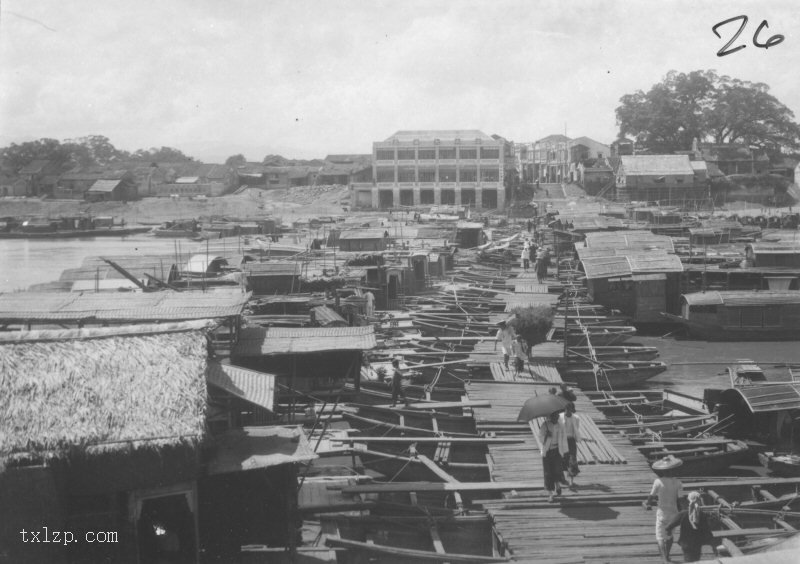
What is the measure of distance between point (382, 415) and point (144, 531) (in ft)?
21.2

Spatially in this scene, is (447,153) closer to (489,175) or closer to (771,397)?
(489,175)

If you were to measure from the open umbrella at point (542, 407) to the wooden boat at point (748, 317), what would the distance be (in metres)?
18.6

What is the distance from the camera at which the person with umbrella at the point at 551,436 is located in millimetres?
10461

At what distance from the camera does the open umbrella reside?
1049 cm

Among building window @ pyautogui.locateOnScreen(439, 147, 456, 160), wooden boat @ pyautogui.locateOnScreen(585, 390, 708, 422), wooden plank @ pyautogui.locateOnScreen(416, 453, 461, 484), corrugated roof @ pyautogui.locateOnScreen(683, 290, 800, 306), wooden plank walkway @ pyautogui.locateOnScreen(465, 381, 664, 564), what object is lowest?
wooden boat @ pyautogui.locateOnScreen(585, 390, 708, 422)

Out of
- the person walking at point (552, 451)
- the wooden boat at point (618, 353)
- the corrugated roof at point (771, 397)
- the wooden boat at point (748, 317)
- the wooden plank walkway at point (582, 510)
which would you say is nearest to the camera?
the wooden plank walkway at point (582, 510)

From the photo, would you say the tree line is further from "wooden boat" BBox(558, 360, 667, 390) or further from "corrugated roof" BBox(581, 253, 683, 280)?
"wooden boat" BBox(558, 360, 667, 390)

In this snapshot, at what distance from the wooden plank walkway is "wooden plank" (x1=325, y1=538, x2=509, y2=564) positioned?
369 millimetres

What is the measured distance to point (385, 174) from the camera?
3091 inches

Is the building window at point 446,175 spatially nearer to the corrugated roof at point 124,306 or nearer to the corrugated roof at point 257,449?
the corrugated roof at point 124,306

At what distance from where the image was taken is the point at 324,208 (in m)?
81.1

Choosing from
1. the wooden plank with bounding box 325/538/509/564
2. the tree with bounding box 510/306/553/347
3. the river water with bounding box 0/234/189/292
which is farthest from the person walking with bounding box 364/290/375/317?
the river water with bounding box 0/234/189/292

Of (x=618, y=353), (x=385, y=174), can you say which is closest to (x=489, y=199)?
(x=385, y=174)

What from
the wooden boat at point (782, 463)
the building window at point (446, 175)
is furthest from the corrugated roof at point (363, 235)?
the building window at point (446, 175)
